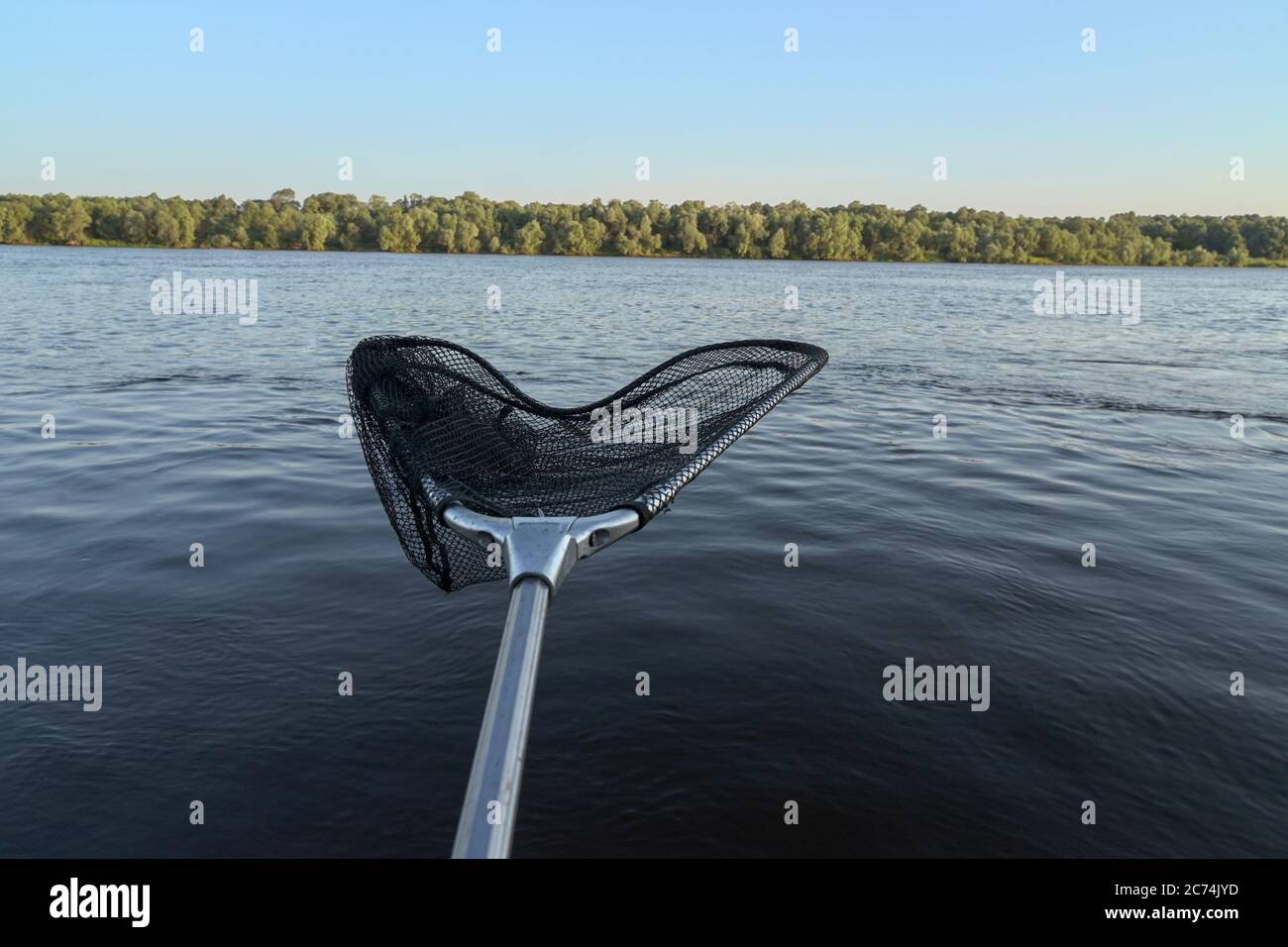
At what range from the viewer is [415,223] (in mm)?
122438

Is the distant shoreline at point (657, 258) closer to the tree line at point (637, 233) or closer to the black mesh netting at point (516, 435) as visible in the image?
the tree line at point (637, 233)

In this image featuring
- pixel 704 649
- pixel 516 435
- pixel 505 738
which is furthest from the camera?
pixel 704 649

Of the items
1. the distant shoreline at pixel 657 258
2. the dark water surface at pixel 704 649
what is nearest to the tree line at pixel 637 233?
the distant shoreline at pixel 657 258

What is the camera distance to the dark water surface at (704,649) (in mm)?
4820

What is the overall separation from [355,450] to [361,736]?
345 inches

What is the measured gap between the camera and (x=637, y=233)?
4995 inches

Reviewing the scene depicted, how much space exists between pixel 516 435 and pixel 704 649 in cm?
223

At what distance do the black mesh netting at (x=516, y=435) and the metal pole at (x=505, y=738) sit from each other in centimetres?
74

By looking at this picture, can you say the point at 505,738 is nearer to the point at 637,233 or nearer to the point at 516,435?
the point at 516,435

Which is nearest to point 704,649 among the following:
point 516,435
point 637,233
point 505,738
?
point 516,435

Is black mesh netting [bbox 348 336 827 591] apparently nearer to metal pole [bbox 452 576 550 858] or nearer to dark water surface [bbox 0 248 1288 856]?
metal pole [bbox 452 576 550 858]
